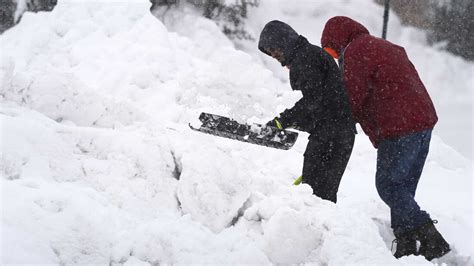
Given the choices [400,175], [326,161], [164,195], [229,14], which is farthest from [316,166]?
[229,14]

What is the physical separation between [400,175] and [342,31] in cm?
102

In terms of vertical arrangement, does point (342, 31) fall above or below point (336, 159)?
above

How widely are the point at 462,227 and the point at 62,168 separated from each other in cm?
301

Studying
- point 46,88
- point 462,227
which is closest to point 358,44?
point 462,227

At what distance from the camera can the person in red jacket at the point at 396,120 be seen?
2994 mm

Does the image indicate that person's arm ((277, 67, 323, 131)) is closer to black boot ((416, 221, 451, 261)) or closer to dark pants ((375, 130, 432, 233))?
dark pants ((375, 130, 432, 233))

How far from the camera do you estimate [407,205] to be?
122 inches

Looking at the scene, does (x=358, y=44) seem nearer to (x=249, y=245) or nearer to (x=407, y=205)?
(x=407, y=205)

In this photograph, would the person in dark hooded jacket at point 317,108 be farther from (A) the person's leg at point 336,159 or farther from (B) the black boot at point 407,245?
(B) the black boot at point 407,245

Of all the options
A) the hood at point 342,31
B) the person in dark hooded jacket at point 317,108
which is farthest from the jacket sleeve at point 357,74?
the person in dark hooded jacket at point 317,108

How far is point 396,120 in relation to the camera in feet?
9.80

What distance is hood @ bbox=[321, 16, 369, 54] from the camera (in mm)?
3316

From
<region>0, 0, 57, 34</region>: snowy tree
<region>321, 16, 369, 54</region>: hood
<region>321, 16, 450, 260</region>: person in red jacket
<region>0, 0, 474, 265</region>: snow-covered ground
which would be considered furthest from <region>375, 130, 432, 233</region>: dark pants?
<region>0, 0, 57, 34</region>: snowy tree

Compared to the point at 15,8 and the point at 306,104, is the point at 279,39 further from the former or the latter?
the point at 15,8
